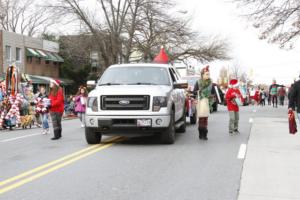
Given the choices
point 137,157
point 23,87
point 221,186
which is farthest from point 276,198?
point 23,87

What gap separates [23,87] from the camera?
64.6 ft

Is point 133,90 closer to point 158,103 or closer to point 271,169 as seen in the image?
point 158,103

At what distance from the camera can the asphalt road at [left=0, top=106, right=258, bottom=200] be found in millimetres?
6598

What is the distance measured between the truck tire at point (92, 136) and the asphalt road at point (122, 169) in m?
0.21

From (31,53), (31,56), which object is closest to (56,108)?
(31,53)

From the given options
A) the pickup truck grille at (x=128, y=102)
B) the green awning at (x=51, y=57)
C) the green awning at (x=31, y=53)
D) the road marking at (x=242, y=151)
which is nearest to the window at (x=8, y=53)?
the green awning at (x=31, y=53)

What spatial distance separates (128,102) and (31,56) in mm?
37157

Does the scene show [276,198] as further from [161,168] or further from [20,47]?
[20,47]

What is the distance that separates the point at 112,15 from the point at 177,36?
6746 millimetres

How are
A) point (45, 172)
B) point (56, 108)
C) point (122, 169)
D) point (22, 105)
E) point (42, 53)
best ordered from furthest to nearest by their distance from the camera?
point (42, 53), point (22, 105), point (56, 108), point (122, 169), point (45, 172)

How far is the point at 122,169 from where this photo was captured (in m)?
8.29

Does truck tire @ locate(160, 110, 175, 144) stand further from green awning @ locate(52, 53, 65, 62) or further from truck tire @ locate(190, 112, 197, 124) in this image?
green awning @ locate(52, 53, 65, 62)

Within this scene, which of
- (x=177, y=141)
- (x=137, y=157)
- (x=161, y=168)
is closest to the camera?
(x=161, y=168)

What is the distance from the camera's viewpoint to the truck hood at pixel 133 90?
11.1m
